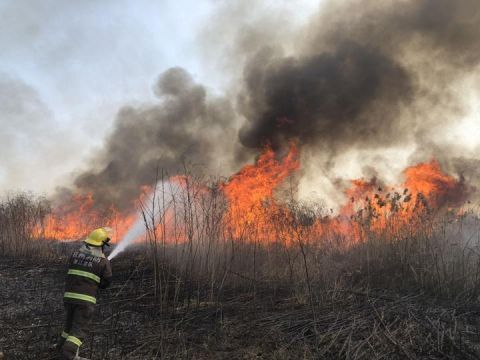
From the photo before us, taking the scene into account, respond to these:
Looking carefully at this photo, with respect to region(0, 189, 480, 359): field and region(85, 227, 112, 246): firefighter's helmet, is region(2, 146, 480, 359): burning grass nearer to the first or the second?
region(0, 189, 480, 359): field

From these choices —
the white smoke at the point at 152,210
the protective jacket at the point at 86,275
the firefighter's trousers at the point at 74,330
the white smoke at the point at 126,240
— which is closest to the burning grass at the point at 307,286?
the white smoke at the point at 152,210

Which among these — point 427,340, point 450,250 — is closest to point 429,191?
point 450,250

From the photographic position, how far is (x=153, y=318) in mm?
6629

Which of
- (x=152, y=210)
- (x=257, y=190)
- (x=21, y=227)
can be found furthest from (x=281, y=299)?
(x=21, y=227)

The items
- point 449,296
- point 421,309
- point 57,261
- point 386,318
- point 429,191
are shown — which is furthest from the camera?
point 429,191

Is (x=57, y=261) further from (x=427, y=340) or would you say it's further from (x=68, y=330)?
(x=427, y=340)

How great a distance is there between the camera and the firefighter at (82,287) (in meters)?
4.97

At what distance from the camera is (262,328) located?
5.87 m

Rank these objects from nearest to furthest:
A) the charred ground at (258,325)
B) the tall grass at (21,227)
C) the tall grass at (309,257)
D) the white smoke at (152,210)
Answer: the charred ground at (258,325), the white smoke at (152,210), the tall grass at (309,257), the tall grass at (21,227)

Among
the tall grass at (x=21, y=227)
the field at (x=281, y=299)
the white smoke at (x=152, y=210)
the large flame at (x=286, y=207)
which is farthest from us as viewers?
the tall grass at (x=21, y=227)

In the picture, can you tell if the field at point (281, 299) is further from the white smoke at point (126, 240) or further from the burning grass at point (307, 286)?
the white smoke at point (126, 240)

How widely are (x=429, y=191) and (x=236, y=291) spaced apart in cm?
1005

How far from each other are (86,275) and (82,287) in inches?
6.5

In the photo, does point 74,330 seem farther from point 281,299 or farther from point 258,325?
point 281,299
